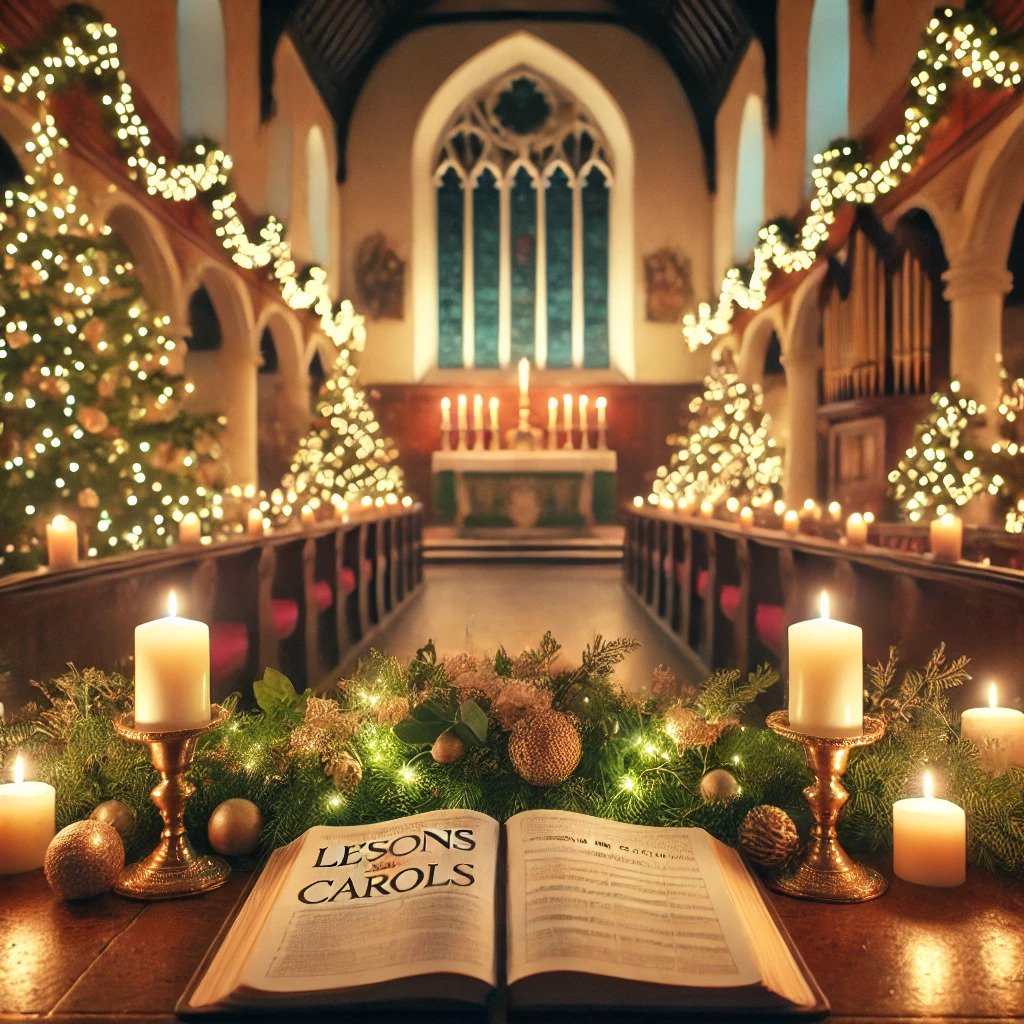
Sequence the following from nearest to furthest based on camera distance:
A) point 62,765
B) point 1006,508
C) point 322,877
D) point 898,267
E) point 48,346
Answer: point 322,877, point 62,765, point 48,346, point 1006,508, point 898,267

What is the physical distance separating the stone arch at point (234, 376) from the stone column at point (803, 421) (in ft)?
18.7

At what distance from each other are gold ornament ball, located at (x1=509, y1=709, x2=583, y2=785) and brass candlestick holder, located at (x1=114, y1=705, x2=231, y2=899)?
1.15 ft

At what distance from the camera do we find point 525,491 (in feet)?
39.6

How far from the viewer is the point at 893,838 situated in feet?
3.74

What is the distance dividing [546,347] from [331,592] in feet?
33.7

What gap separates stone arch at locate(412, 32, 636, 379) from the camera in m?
14.5

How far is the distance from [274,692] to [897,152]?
23.9ft

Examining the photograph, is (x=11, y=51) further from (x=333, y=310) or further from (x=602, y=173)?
(x=602, y=173)

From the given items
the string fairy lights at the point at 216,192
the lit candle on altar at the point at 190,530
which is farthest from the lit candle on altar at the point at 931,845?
the string fairy lights at the point at 216,192

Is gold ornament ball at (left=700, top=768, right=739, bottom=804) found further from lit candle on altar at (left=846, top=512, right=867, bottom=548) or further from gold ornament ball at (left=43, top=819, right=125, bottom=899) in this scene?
lit candle on altar at (left=846, top=512, right=867, bottom=548)

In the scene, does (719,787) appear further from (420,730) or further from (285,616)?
(285,616)

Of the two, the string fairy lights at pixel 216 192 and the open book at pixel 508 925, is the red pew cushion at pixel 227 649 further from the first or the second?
the string fairy lights at pixel 216 192

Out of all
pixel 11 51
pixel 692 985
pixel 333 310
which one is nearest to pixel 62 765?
pixel 692 985

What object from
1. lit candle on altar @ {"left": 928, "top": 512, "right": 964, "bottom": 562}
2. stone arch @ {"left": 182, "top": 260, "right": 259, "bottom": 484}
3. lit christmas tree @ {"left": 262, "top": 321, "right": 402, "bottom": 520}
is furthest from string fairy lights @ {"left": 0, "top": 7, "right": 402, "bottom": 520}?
lit candle on altar @ {"left": 928, "top": 512, "right": 964, "bottom": 562}
